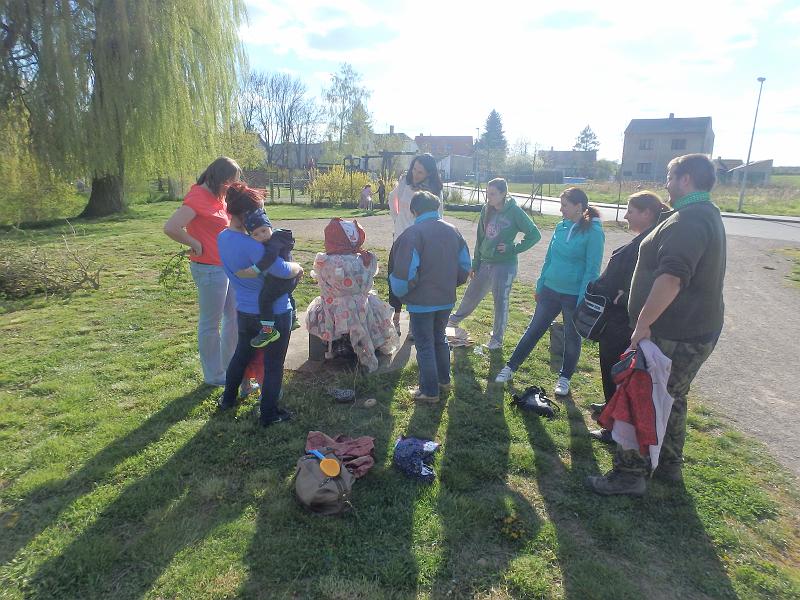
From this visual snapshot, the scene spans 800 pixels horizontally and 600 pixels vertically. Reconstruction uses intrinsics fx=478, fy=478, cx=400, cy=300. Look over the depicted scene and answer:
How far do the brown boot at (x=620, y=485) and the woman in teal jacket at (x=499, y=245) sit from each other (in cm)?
237

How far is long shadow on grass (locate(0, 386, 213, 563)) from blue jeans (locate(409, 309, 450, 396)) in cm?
188

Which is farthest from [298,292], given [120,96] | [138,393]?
[120,96]

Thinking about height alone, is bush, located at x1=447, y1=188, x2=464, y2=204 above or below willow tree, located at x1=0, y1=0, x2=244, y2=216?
below

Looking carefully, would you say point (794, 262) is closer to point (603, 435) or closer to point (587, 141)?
point (603, 435)

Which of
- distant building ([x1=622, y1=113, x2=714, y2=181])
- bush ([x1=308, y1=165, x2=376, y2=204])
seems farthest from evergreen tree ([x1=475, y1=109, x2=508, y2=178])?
bush ([x1=308, y1=165, x2=376, y2=204])

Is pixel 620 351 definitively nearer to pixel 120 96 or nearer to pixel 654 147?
pixel 120 96

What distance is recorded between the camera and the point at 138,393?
4078mm

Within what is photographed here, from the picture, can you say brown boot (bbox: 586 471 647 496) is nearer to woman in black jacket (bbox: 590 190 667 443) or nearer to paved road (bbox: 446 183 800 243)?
woman in black jacket (bbox: 590 190 667 443)

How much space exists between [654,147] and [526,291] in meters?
58.8

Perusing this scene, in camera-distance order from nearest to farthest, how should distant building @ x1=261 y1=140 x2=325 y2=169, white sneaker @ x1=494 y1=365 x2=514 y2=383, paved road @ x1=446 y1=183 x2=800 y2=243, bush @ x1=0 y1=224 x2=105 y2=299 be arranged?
white sneaker @ x1=494 y1=365 x2=514 y2=383, bush @ x1=0 y1=224 x2=105 y2=299, paved road @ x1=446 y1=183 x2=800 y2=243, distant building @ x1=261 y1=140 x2=325 y2=169

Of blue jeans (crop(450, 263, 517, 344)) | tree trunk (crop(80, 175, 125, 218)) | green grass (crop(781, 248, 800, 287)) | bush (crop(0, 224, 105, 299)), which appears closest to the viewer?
blue jeans (crop(450, 263, 517, 344))

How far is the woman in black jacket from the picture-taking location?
3.28m

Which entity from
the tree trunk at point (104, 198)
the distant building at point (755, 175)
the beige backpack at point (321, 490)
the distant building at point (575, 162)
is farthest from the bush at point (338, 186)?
the distant building at point (575, 162)

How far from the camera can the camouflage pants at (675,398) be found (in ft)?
9.21
